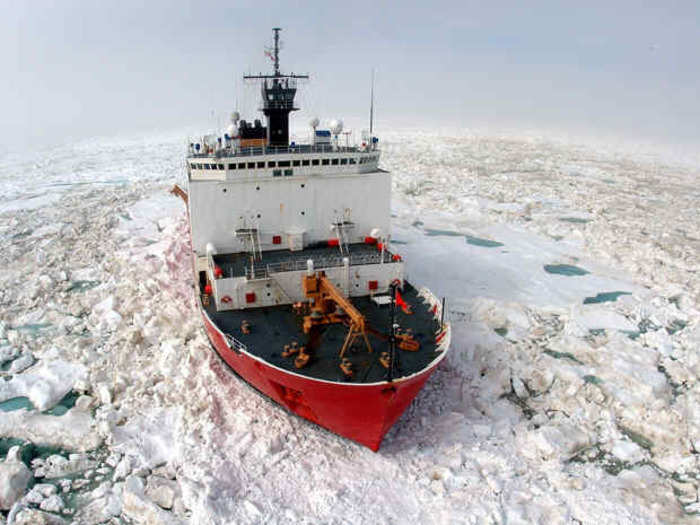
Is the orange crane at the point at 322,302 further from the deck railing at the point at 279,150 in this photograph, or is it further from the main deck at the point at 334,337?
the deck railing at the point at 279,150

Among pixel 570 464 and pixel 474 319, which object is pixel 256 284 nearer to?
pixel 474 319

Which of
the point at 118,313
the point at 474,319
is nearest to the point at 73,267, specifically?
the point at 118,313

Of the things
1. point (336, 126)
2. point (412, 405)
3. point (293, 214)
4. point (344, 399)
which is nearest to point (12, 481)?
point (344, 399)

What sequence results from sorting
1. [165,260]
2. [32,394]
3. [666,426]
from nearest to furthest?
1. [666,426]
2. [32,394]
3. [165,260]

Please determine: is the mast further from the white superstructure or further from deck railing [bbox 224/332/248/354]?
deck railing [bbox 224/332/248/354]

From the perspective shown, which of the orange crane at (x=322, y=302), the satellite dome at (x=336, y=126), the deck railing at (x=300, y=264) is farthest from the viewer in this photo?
the satellite dome at (x=336, y=126)


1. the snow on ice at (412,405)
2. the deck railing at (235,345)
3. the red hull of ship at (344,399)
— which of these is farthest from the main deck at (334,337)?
the snow on ice at (412,405)

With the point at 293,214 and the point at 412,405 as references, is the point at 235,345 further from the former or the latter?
the point at 293,214
